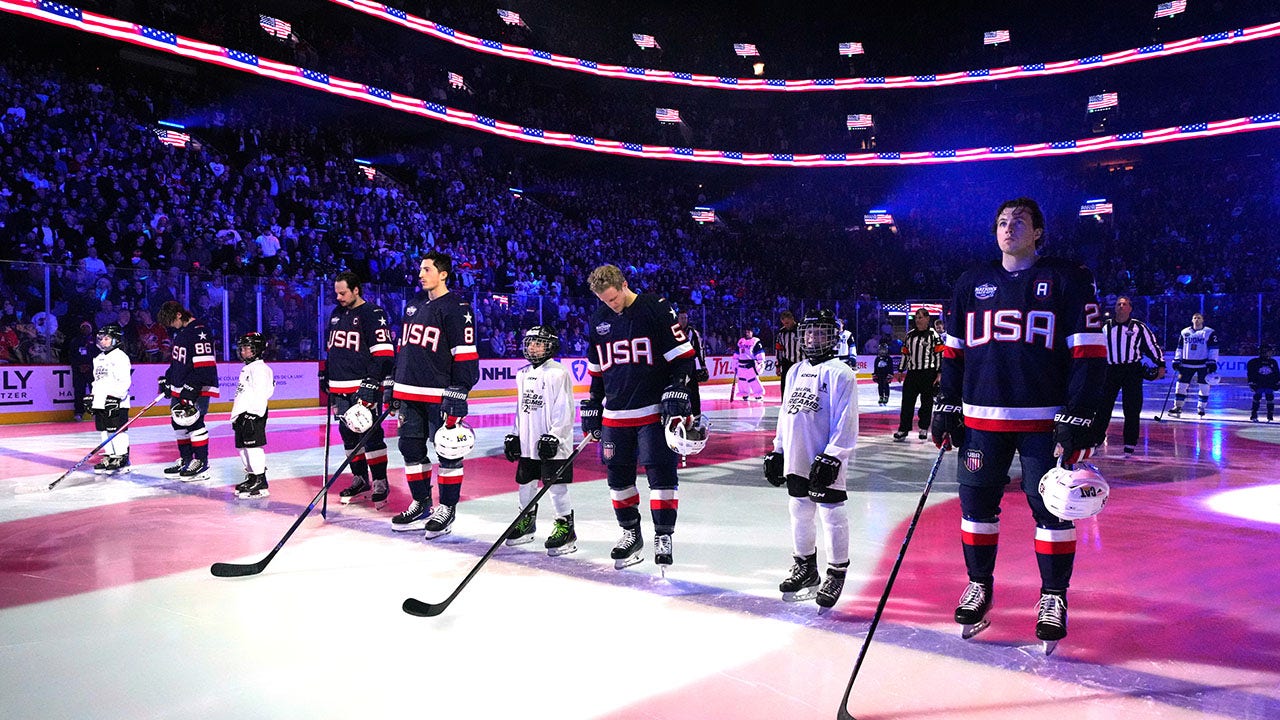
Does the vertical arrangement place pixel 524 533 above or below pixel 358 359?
below

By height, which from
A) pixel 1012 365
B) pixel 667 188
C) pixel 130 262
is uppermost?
pixel 667 188

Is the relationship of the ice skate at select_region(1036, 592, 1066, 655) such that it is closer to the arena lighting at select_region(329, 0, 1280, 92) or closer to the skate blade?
the skate blade

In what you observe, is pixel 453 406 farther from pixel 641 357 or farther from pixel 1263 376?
pixel 1263 376

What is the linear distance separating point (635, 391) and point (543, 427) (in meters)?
0.89

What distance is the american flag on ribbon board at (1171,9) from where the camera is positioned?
33781 millimetres

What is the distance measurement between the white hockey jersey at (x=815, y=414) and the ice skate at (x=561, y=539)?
1.70m

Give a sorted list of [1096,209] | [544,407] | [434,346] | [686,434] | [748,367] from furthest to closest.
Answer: [1096,209], [748,367], [434,346], [544,407], [686,434]

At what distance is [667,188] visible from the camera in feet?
128

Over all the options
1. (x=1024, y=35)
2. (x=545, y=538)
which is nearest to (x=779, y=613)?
(x=545, y=538)

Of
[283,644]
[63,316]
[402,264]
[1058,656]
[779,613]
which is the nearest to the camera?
[1058,656]

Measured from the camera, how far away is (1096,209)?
35562 millimetres

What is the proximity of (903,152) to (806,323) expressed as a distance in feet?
119

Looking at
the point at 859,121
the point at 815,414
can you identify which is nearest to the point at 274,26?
the point at 859,121

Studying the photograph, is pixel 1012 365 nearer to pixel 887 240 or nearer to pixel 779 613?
pixel 779 613
